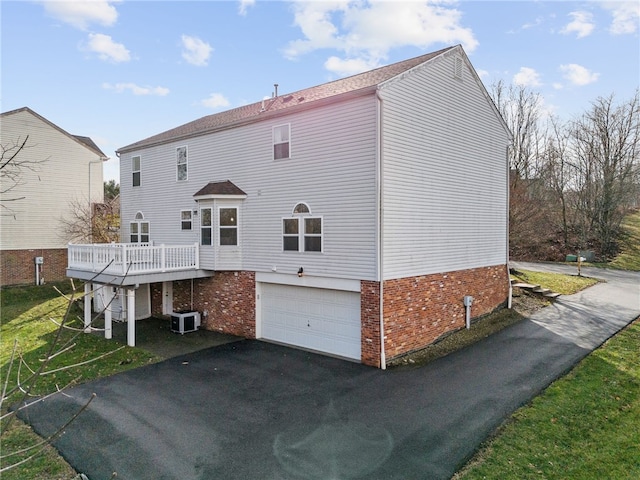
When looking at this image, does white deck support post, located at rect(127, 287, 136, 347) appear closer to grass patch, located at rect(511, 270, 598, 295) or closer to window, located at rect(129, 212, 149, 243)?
window, located at rect(129, 212, 149, 243)

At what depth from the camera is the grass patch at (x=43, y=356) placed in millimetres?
6562

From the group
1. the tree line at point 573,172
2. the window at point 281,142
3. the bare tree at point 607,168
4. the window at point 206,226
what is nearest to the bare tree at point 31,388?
the window at point 206,226

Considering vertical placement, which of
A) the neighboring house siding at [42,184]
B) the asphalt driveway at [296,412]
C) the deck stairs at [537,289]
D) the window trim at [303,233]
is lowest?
the asphalt driveway at [296,412]

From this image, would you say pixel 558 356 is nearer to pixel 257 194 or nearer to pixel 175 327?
pixel 257 194

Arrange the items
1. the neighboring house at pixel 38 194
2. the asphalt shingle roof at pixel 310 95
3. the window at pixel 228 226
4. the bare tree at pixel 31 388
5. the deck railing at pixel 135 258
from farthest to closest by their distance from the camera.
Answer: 1. the neighboring house at pixel 38 194
2. the window at pixel 228 226
3. the deck railing at pixel 135 258
4. the asphalt shingle roof at pixel 310 95
5. the bare tree at pixel 31 388

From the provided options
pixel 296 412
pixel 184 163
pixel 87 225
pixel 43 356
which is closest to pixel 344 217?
pixel 296 412

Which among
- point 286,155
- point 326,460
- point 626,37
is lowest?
point 326,460

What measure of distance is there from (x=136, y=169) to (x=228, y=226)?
6.96 meters

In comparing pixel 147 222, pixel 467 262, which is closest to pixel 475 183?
pixel 467 262

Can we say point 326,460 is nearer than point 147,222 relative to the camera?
Yes

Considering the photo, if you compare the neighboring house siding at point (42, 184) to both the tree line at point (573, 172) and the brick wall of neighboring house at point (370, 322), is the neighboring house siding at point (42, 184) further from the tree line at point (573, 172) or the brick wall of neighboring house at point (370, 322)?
the tree line at point (573, 172)

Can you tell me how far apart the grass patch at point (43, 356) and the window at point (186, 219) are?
4964mm

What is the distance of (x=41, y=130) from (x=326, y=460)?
23.5 m

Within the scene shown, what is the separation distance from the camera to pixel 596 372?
10078 millimetres
